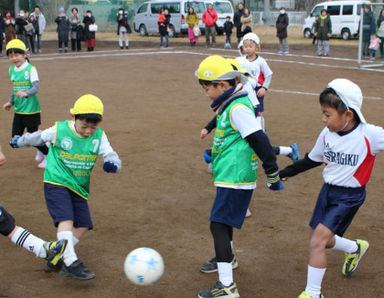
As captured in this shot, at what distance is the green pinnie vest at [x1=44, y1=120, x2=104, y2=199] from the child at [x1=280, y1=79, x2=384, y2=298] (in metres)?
2.03

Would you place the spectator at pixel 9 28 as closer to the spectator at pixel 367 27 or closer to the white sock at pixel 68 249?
the spectator at pixel 367 27

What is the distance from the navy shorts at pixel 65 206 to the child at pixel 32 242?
0.72 feet

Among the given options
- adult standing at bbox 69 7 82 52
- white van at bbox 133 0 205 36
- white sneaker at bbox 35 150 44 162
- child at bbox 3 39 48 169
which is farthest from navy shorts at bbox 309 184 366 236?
white van at bbox 133 0 205 36

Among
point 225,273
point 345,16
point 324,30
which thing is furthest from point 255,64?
point 345,16

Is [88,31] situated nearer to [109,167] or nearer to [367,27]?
[367,27]

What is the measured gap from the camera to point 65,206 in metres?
4.68

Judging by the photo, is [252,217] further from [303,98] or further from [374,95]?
[374,95]

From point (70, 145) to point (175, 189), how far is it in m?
2.68

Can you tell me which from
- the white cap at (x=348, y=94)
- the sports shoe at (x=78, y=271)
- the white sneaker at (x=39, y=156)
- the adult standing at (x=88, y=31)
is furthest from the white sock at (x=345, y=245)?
the adult standing at (x=88, y=31)

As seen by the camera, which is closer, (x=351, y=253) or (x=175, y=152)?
(x=351, y=253)

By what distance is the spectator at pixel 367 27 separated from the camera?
1937cm

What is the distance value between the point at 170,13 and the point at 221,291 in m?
29.8

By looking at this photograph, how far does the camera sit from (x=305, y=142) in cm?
960

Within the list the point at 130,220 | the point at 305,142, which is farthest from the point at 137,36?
the point at 130,220
